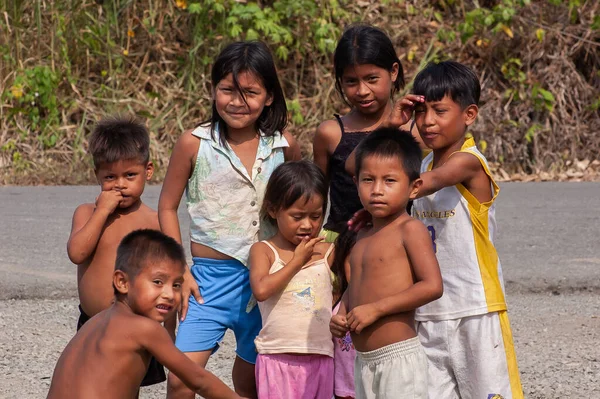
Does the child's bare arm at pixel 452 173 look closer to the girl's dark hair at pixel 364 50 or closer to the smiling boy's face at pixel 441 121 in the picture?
the smiling boy's face at pixel 441 121

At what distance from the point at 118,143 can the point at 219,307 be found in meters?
0.73

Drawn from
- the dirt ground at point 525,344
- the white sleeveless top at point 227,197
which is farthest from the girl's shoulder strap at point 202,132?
the dirt ground at point 525,344

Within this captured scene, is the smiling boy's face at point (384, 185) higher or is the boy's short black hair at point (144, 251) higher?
the smiling boy's face at point (384, 185)

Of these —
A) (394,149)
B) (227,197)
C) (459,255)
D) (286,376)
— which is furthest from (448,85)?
(286,376)

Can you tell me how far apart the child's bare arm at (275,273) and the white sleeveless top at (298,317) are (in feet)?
0.14

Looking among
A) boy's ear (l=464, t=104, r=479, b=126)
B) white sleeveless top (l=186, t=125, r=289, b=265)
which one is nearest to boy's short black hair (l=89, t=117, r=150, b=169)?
white sleeveless top (l=186, t=125, r=289, b=265)

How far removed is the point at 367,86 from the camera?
3.77 meters

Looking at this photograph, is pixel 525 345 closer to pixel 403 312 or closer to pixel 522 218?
pixel 403 312

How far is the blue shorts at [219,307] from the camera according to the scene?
3682 mm

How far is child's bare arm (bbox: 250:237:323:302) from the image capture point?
3.51 m

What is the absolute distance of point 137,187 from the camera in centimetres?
364

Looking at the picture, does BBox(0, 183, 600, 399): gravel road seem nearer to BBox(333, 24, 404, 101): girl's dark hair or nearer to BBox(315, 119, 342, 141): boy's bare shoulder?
BBox(315, 119, 342, 141): boy's bare shoulder

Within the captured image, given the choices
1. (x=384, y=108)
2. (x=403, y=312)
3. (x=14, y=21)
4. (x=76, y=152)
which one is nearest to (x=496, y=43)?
(x=76, y=152)

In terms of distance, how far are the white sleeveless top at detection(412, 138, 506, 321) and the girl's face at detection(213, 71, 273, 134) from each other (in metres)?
0.80
